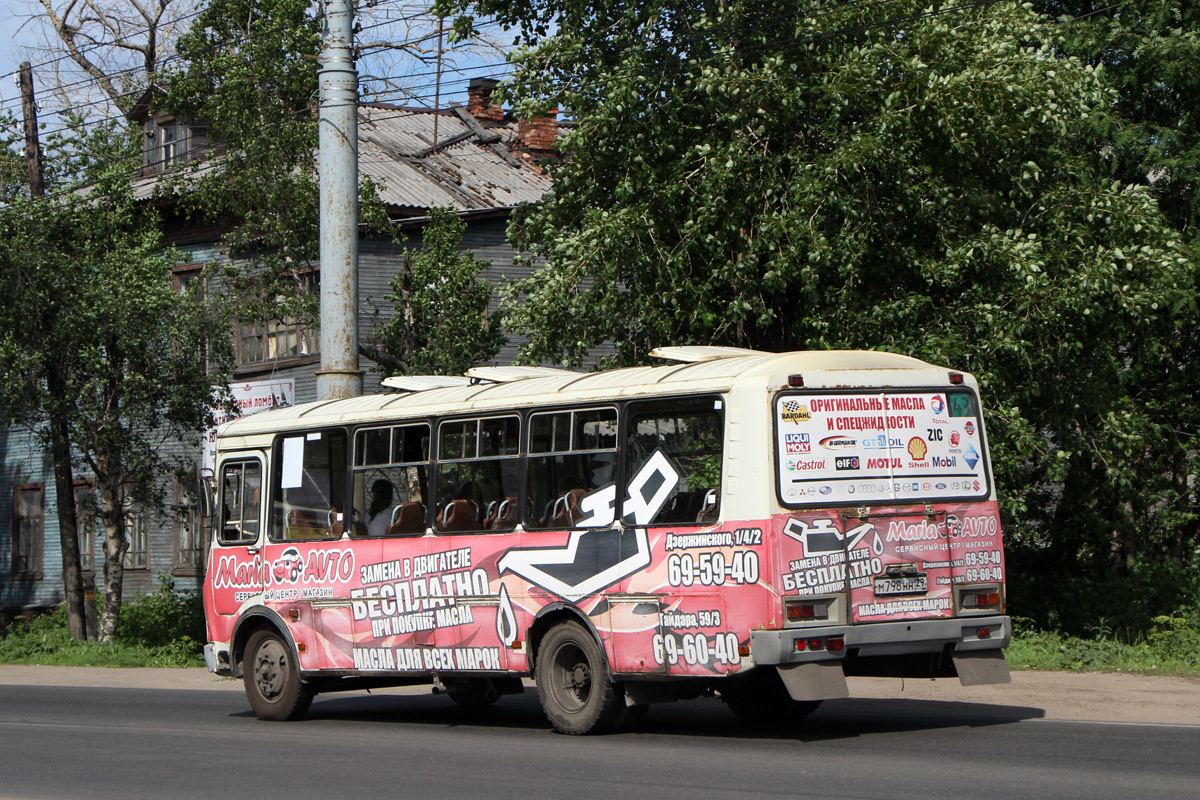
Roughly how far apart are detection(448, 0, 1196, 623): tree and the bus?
4.54 meters

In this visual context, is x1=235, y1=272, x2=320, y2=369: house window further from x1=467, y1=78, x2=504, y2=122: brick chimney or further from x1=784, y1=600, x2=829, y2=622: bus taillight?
x1=784, y1=600, x2=829, y2=622: bus taillight

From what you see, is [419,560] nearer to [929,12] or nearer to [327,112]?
[327,112]

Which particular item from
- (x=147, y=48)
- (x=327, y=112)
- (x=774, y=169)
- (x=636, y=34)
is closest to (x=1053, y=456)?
(x=774, y=169)

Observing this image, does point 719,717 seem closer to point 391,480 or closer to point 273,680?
point 391,480

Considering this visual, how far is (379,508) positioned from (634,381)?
3.12m

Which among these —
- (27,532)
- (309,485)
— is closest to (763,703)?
(309,485)

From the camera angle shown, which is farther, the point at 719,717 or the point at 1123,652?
the point at 1123,652

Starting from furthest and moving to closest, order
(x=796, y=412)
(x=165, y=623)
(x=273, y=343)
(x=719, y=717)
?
(x=273, y=343) → (x=165, y=623) → (x=719, y=717) → (x=796, y=412)

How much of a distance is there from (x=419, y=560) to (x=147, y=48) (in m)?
27.1

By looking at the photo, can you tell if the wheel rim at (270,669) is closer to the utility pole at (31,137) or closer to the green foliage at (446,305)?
the green foliage at (446,305)

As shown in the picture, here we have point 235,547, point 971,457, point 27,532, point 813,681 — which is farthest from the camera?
point 27,532

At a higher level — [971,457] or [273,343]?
[273,343]

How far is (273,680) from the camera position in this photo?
14109 mm

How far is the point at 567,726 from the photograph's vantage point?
11.5 m
